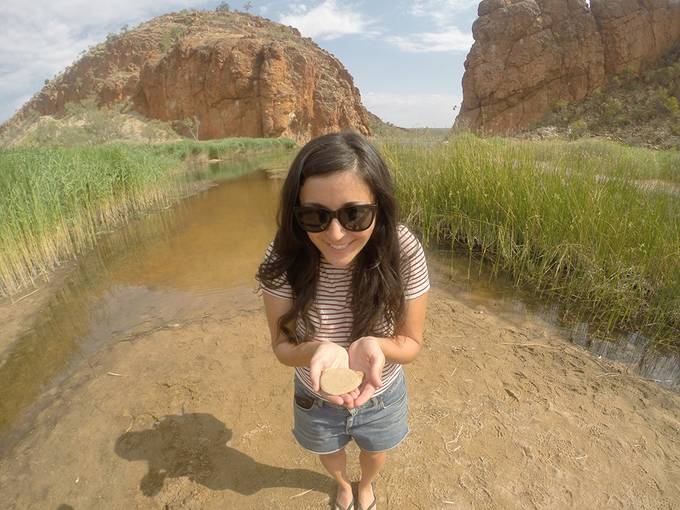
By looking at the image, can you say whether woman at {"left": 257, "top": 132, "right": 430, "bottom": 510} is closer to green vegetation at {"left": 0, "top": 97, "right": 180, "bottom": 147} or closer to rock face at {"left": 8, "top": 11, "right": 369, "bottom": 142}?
green vegetation at {"left": 0, "top": 97, "right": 180, "bottom": 147}

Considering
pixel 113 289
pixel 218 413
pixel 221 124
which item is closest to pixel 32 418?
pixel 218 413

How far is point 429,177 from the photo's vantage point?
5387mm

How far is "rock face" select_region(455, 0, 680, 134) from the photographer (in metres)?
30.8

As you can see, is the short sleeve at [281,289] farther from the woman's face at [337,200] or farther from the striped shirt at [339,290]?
the woman's face at [337,200]

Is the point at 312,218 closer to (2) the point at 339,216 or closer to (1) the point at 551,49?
(2) the point at 339,216

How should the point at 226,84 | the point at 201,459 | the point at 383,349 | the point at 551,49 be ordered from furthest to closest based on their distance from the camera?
the point at 226,84, the point at 551,49, the point at 201,459, the point at 383,349

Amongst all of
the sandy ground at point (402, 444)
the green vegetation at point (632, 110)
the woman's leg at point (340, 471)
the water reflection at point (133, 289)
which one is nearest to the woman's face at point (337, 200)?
the woman's leg at point (340, 471)

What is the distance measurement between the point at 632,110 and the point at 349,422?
36.3 metres

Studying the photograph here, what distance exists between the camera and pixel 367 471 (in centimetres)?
159

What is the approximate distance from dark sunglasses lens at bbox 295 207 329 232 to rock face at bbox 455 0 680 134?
3275cm

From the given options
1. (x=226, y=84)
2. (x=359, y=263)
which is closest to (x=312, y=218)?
(x=359, y=263)

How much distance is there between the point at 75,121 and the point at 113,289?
3057 cm

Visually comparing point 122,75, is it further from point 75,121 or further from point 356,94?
point 356,94

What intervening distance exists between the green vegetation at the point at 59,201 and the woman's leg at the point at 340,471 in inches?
182
